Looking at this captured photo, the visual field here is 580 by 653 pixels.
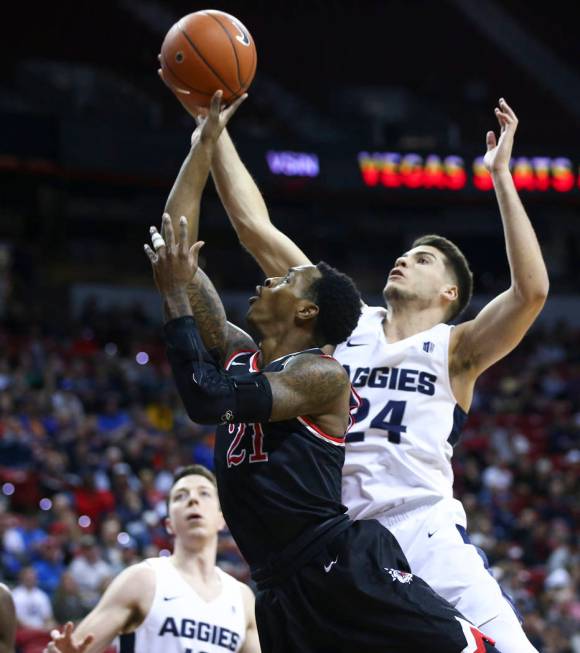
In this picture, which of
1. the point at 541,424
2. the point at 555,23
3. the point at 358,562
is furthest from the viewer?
the point at 555,23

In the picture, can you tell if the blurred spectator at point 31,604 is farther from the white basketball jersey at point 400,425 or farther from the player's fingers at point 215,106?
the player's fingers at point 215,106

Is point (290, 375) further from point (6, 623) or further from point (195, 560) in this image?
point (195, 560)

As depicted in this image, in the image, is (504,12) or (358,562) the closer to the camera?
(358,562)

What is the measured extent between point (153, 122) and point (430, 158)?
461 cm

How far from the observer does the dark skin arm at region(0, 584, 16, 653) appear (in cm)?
410

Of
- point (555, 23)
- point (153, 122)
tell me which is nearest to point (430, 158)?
point (153, 122)

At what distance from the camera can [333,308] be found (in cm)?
382

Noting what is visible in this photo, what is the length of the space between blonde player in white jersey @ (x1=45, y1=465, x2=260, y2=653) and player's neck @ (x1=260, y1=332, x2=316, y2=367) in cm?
165

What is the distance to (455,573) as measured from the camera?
3.93 metres

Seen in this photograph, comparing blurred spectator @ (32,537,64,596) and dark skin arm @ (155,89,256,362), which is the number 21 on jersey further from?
blurred spectator @ (32,537,64,596)

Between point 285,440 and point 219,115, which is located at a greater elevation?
point 219,115

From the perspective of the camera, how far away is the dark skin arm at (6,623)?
4102mm

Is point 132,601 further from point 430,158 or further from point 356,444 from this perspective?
point 430,158

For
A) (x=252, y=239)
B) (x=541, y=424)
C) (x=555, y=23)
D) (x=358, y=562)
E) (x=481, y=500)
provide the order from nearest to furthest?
(x=358, y=562) < (x=252, y=239) < (x=481, y=500) < (x=541, y=424) < (x=555, y=23)
